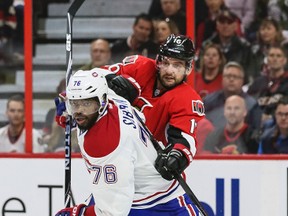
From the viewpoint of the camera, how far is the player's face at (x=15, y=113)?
5832 millimetres

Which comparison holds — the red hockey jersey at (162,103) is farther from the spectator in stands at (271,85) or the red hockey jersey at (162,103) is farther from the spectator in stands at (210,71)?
the spectator in stands at (271,85)

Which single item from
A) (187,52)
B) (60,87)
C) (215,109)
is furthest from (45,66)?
(187,52)

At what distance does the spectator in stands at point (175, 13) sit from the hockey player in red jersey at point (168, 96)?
1.05m

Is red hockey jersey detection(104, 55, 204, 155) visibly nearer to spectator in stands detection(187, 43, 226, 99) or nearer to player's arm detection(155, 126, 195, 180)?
player's arm detection(155, 126, 195, 180)

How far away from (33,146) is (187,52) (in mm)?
1560

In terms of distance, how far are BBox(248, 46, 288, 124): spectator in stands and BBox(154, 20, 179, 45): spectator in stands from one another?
577 millimetres

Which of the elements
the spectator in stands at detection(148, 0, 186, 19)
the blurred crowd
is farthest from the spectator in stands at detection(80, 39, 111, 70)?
the spectator in stands at detection(148, 0, 186, 19)

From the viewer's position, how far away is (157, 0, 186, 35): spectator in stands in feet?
19.1

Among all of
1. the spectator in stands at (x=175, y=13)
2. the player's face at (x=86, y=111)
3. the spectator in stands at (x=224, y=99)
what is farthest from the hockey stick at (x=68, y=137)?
the spectator in stands at (x=224, y=99)

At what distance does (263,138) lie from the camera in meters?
5.73

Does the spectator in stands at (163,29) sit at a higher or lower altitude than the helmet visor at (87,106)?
higher

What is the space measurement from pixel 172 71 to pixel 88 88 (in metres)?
0.53

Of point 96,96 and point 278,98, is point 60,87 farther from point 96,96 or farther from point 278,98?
point 96,96

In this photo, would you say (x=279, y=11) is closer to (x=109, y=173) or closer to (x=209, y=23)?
(x=209, y=23)
